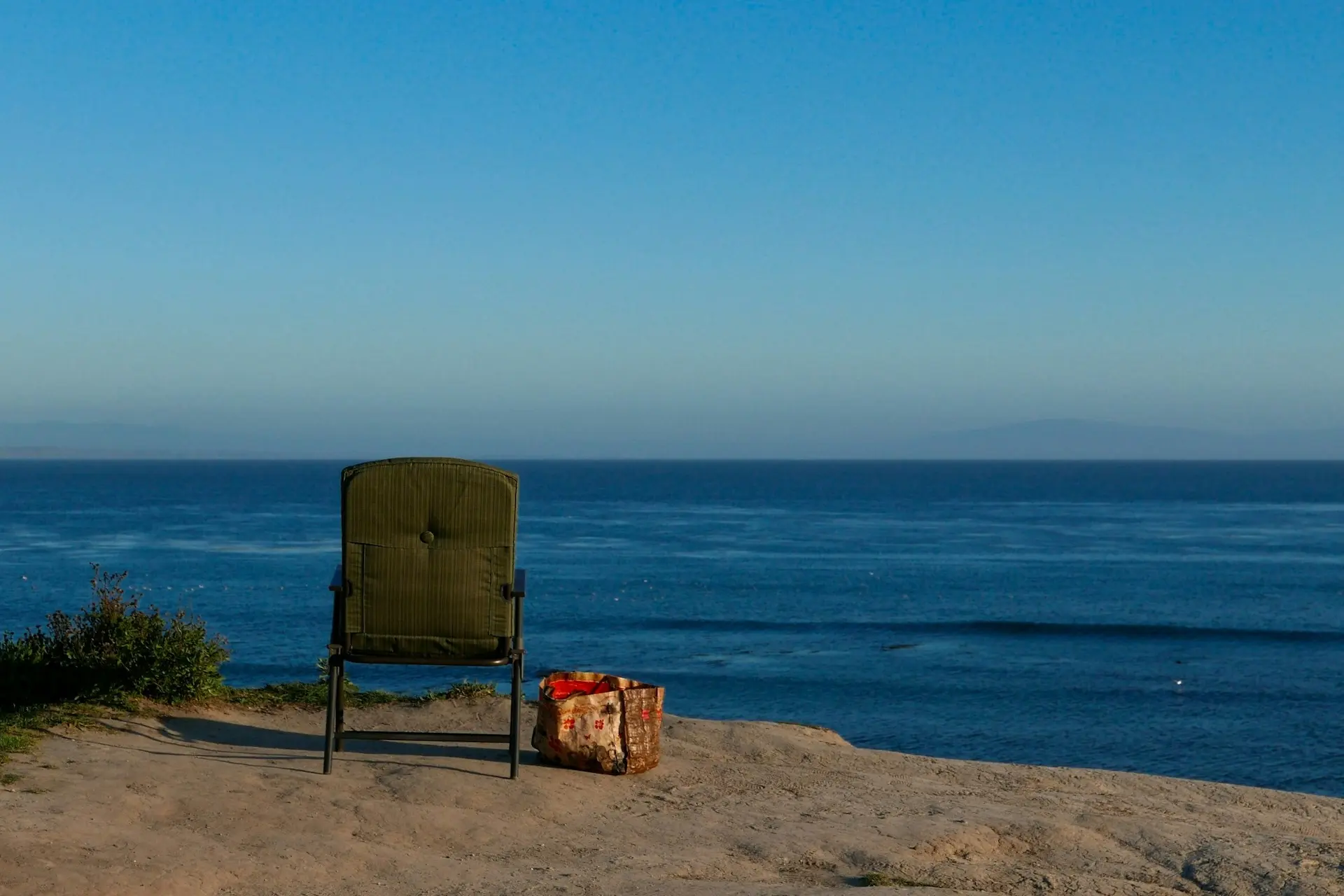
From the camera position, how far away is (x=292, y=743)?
9.66 metres

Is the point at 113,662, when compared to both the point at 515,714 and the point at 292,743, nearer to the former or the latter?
the point at 292,743

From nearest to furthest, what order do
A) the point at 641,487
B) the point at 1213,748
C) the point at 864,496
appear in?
A: the point at 1213,748
the point at 864,496
the point at 641,487

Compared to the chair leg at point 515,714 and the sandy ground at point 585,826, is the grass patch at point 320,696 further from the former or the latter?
the chair leg at point 515,714

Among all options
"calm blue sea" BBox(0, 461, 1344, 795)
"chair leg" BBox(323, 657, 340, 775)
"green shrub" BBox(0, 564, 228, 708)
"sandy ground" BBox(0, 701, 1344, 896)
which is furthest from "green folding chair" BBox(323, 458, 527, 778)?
"calm blue sea" BBox(0, 461, 1344, 795)

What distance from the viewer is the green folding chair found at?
27.2 feet

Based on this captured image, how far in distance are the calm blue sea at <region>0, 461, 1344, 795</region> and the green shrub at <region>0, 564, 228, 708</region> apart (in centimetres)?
1452

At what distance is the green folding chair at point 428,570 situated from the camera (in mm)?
8281

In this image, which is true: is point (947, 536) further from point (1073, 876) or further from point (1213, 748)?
point (1073, 876)

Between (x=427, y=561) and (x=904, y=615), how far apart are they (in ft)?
113

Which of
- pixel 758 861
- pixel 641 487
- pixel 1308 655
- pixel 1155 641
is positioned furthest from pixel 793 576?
pixel 641 487

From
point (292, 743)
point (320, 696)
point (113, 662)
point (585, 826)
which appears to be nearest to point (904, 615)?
point (320, 696)

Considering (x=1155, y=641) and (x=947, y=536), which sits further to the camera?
(x=947, y=536)

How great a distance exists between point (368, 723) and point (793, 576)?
41.6m

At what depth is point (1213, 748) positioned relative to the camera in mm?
22875
